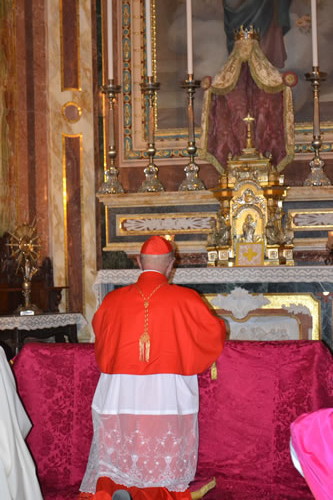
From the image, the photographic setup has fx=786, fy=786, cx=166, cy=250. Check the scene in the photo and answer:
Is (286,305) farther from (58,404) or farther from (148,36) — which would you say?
(148,36)

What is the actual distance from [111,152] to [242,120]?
4.82 feet

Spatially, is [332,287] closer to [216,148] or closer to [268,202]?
[268,202]

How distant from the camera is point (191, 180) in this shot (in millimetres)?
8320

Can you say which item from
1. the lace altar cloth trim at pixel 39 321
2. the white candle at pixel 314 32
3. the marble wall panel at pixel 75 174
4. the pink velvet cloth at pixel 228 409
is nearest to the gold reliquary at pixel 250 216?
the white candle at pixel 314 32

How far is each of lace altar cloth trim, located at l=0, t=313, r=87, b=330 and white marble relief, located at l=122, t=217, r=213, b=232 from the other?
133 cm

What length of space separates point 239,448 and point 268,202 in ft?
12.1

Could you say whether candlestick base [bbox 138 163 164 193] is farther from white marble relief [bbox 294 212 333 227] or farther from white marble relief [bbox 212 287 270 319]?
white marble relief [bbox 212 287 270 319]

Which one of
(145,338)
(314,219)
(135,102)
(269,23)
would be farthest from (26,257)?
(269,23)

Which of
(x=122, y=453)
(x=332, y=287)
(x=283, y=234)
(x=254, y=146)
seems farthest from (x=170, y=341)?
(x=254, y=146)

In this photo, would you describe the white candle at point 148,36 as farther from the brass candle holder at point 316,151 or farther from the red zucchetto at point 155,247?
the red zucchetto at point 155,247

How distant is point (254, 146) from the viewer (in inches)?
322

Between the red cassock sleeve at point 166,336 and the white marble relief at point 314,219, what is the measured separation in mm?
3973

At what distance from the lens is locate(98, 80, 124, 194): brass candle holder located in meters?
8.23

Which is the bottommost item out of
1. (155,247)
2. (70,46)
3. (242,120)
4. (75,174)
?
(155,247)
